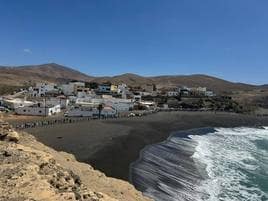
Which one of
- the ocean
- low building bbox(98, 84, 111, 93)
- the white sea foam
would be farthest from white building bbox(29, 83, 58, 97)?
the ocean

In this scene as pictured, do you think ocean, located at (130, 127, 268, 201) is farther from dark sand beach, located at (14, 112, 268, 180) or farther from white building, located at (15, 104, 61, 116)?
white building, located at (15, 104, 61, 116)

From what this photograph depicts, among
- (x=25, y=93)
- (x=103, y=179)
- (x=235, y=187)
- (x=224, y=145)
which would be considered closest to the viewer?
(x=103, y=179)

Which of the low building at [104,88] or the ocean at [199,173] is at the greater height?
the low building at [104,88]

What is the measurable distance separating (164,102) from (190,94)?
2779 centimetres

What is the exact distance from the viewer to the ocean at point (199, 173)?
73.4 feet

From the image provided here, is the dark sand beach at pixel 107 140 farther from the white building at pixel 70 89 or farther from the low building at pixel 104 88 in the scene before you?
the low building at pixel 104 88

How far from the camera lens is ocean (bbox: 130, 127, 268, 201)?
22359mm

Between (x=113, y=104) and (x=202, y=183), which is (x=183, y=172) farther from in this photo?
(x=113, y=104)

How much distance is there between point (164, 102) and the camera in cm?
10656

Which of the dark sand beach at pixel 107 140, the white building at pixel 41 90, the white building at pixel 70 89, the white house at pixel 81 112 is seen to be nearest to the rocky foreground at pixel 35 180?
the dark sand beach at pixel 107 140

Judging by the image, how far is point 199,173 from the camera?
27.6 meters

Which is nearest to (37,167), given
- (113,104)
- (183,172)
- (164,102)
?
(183,172)

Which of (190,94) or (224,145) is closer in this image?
(224,145)

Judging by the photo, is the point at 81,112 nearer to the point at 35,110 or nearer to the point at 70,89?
the point at 35,110
